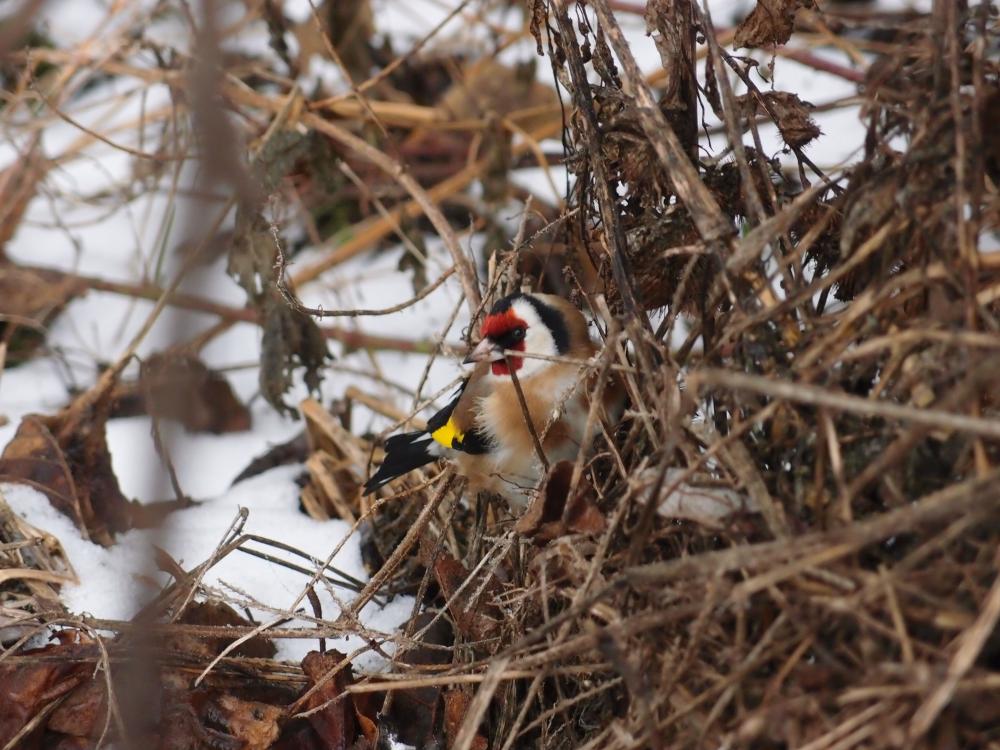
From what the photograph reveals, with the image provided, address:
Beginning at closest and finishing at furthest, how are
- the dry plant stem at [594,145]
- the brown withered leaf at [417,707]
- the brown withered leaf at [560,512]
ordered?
the brown withered leaf at [560,512] < the dry plant stem at [594,145] < the brown withered leaf at [417,707]

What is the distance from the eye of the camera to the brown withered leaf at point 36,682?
8.07 feet

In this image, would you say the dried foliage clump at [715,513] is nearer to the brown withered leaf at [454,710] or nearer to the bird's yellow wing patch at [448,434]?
the brown withered leaf at [454,710]

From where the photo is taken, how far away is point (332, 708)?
2.47m

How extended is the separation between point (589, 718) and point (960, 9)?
4.51 feet

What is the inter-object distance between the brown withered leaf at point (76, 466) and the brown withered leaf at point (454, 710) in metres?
1.13

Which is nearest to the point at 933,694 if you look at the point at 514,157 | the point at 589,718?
the point at 589,718

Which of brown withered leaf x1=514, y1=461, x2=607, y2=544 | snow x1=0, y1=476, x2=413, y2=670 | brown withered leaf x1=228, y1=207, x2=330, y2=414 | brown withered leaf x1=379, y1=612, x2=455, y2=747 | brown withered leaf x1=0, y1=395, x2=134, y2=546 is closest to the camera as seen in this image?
brown withered leaf x1=514, y1=461, x2=607, y2=544

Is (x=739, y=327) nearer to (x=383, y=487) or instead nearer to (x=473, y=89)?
(x=383, y=487)

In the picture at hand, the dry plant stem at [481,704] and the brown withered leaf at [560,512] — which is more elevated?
the brown withered leaf at [560,512]

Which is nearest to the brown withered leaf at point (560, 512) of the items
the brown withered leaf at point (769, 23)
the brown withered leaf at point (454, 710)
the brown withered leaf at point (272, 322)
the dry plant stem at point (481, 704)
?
the dry plant stem at point (481, 704)

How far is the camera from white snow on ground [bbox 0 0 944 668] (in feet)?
9.89

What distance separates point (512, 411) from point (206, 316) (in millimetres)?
802

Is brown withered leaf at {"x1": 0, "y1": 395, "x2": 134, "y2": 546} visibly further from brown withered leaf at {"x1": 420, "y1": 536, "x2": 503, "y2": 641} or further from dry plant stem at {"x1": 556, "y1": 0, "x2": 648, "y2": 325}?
dry plant stem at {"x1": 556, "y1": 0, "x2": 648, "y2": 325}

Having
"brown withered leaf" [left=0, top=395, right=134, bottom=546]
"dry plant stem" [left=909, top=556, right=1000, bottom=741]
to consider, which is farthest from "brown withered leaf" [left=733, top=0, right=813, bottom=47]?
"brown withered leaf" [left=0, top=395, right=134, bottom=546]
